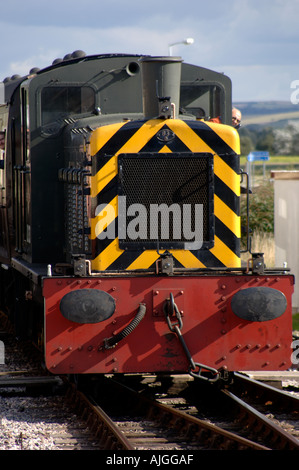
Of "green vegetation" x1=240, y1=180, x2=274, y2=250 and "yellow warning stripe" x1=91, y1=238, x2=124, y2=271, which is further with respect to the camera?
"green vegetation" x1=240, y1=180, x2=274, y2=250

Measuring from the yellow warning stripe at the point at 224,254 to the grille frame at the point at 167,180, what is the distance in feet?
0.17

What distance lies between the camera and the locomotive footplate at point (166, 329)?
22.5ft

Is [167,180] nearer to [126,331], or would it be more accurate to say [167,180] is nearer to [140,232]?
[140,232]

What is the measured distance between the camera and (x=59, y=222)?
28.4ft

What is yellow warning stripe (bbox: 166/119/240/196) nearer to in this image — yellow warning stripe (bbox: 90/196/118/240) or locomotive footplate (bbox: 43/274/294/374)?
yellow warning stripe (bbox: 90/196/118/240)

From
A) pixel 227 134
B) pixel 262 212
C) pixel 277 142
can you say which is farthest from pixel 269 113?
pixel 227 134

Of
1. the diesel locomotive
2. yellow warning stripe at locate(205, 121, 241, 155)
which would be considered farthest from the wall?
yellow warning stripe at locate(205, 121, 241, 155)

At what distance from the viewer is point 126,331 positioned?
6.79 metres

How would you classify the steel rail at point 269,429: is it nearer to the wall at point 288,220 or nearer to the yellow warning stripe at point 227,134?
the yellow warning stripe at point 227,134

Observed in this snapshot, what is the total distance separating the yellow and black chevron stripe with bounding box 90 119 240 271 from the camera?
287 inches

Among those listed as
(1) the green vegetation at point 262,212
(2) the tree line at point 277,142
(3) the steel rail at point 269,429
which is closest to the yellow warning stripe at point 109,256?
(3) the steel rail at point 269,429

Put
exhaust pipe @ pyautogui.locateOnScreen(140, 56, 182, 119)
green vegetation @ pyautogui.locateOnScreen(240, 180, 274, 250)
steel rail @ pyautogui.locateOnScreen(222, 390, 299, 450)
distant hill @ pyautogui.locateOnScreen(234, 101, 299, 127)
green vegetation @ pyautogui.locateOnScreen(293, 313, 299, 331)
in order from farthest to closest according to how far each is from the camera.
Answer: distant hill @ pyautogui.locateOnScreen(234, 101, 299, 127), green vegetation @ pyautogui.locateOnScreen(240, 180, 274, 250), green vegetation @ pyautogui.locateOnScreen(293, 313, 299, 331), exhaust pipe @ pyautogui.locateOnScreen(140, 56, 182, 119), steel rail @ pyautogui.locateOnScreen(222, 390, 299, 450)
